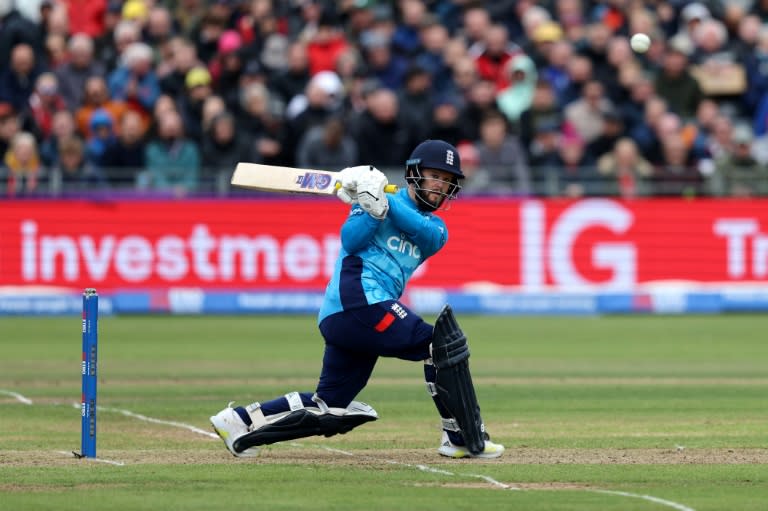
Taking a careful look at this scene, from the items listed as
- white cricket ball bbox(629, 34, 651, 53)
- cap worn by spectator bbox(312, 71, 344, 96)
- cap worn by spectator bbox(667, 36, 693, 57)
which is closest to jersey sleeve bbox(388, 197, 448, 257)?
white cricket ball bbox(629, 34, 651, 53)

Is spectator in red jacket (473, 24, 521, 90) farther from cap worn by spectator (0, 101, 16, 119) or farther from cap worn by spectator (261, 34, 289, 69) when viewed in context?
cap worn by spectator (0, 101, 16, 119)

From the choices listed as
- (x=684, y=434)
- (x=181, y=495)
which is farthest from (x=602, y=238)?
(x=181, y=495)

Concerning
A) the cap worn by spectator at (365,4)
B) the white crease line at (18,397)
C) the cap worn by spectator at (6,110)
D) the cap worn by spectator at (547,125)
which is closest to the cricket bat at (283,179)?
the white crease line at (18,397)

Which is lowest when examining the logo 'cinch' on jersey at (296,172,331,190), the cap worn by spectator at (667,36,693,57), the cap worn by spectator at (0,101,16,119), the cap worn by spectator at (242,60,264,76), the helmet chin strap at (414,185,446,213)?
the helmet chin strap at (414,185,446,213)

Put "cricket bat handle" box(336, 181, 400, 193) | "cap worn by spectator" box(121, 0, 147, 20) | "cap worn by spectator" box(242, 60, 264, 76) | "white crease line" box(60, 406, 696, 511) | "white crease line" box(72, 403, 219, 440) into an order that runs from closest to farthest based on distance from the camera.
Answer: "white crease line" box(60, 406, 696, 511)
"cricket bat handle" box(336, 181, 400, 193)
"white crease line" box(72, 403, 219, 440)
"cap worn by spectator" box(242, 60, 264, 76)
"cap worn by spectator" box(121, 0, 147, 20)

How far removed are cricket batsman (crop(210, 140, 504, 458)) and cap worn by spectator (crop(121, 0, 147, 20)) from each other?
17858 mm

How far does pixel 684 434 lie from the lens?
12.4 metres

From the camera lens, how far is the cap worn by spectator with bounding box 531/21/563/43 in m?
27.2

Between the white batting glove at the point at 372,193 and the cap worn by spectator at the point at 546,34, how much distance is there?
17.2 m

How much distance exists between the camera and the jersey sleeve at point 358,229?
1072 centimetres

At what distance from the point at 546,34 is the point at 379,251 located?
55.1 ft

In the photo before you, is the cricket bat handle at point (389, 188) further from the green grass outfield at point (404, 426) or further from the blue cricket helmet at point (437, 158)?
the green grass outfield at point (404, 426)

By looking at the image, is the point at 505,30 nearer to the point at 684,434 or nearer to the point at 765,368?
the point at 765,368

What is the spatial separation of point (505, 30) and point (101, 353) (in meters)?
11.1
